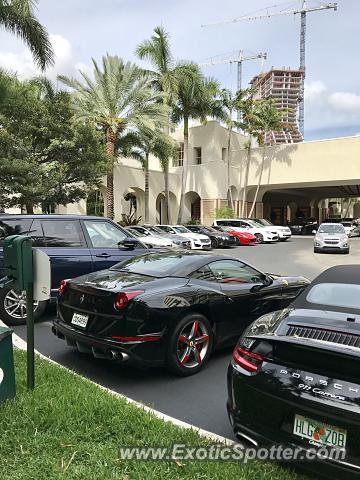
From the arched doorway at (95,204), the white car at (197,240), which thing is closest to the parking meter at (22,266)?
the white car at (197,240)

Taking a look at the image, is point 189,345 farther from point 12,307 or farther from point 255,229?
point 255,229

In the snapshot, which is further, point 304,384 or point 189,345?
point 189,345

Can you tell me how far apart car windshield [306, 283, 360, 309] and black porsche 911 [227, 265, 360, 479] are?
→ 126 millimetres

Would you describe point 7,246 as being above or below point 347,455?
above

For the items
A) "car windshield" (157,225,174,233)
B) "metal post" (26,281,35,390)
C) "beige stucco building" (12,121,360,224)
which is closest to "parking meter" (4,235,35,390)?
"metal post" (26,281,35,390)

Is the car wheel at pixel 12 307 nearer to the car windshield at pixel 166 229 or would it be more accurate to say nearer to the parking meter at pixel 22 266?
the parking meter at pixel 22 266

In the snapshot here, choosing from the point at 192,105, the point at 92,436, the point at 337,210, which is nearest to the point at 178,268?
the point at 92,436

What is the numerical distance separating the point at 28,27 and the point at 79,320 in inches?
548

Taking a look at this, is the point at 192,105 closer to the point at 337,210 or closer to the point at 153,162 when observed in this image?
the point at 153,162

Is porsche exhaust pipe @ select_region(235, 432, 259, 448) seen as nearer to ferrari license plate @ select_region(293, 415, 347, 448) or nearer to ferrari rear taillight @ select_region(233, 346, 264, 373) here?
ferrari license plate @ select_region(293, 415, 347, 448)

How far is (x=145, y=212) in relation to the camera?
32.6m

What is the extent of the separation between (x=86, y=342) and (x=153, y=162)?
1410 inches

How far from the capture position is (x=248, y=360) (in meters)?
3.03

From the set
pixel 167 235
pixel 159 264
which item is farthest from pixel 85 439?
pixel 167 235
